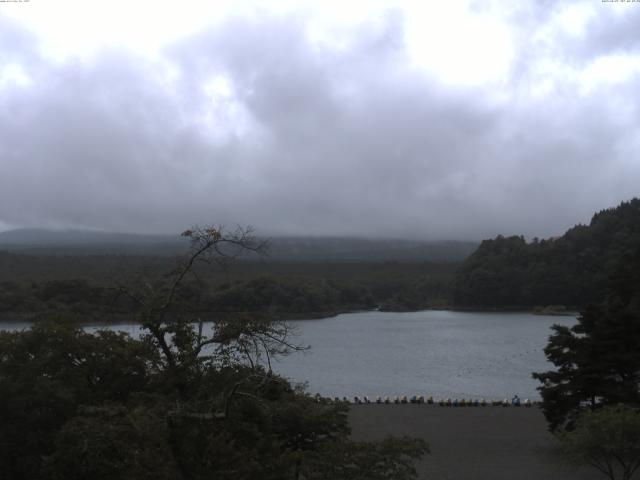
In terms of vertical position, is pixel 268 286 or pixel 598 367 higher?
pixel 598 367

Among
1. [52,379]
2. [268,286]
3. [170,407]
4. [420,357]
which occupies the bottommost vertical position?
[420,357]

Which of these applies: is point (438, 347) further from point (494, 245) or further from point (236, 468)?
point (494, 245)

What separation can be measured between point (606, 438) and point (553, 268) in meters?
73.9

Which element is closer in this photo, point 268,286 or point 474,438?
point 474,438

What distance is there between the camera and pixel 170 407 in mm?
7207

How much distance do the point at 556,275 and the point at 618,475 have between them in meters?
71.3

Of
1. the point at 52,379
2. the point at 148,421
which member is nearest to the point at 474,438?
the point at 52,379

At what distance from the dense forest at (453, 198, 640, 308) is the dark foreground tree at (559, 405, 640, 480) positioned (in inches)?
2652

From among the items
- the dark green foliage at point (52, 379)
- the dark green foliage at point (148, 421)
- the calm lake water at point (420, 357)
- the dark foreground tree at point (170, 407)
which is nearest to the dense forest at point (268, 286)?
the calm lake water at point (420, 357)

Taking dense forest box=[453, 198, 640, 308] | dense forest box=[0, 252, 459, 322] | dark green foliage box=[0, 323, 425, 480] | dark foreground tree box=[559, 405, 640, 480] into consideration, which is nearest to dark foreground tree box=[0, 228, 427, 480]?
dark green foliage box=[0, 323, 425, 480]

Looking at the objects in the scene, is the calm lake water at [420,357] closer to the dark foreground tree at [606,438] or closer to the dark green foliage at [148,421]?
the dark foreground tree at [606,438]

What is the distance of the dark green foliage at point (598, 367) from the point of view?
16.7 metres

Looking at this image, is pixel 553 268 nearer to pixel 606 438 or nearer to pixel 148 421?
pixel 606 438

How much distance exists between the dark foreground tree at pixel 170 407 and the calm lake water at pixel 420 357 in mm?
14037
